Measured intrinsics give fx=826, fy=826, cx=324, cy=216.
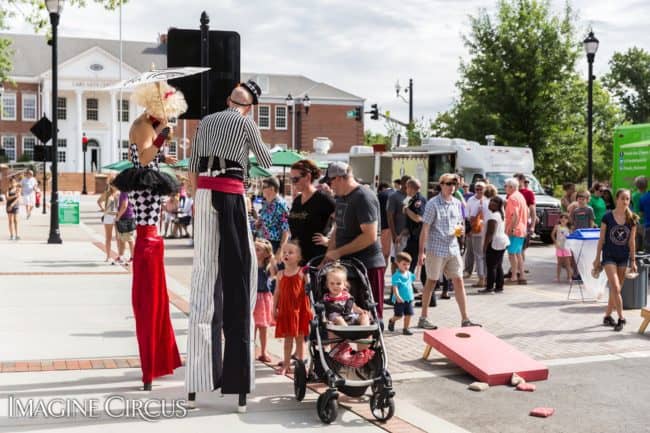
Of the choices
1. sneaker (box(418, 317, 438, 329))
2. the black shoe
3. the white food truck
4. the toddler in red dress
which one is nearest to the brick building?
the white food truck

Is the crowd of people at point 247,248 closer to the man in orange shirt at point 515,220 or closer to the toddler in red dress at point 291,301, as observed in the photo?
the toddler in red dress at point 291,301

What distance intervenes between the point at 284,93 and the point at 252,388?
76357mm

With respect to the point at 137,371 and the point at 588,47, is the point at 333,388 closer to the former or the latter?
the point at 137,371

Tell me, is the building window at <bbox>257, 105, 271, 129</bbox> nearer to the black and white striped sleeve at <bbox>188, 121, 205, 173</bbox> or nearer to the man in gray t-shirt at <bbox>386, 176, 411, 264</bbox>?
the man in gray t-shirt at <bbox>386, 176, 411, 264</bbox>

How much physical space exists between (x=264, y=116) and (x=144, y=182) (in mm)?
74746

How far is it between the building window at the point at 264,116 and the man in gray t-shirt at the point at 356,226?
73163 millimetres

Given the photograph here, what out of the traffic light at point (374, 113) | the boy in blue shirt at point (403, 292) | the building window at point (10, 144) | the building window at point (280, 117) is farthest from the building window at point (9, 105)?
the boy in blue shirt at point (403, 292)

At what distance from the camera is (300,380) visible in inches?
251

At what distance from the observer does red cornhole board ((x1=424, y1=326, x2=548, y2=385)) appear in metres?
7.37

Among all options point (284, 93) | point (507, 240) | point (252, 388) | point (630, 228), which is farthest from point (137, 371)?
point (284, 93)

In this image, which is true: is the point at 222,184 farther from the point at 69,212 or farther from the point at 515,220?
the point at 69,212

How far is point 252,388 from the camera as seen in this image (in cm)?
602

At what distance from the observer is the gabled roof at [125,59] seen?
7631cm

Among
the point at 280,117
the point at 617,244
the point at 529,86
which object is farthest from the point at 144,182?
the point at 280,117
